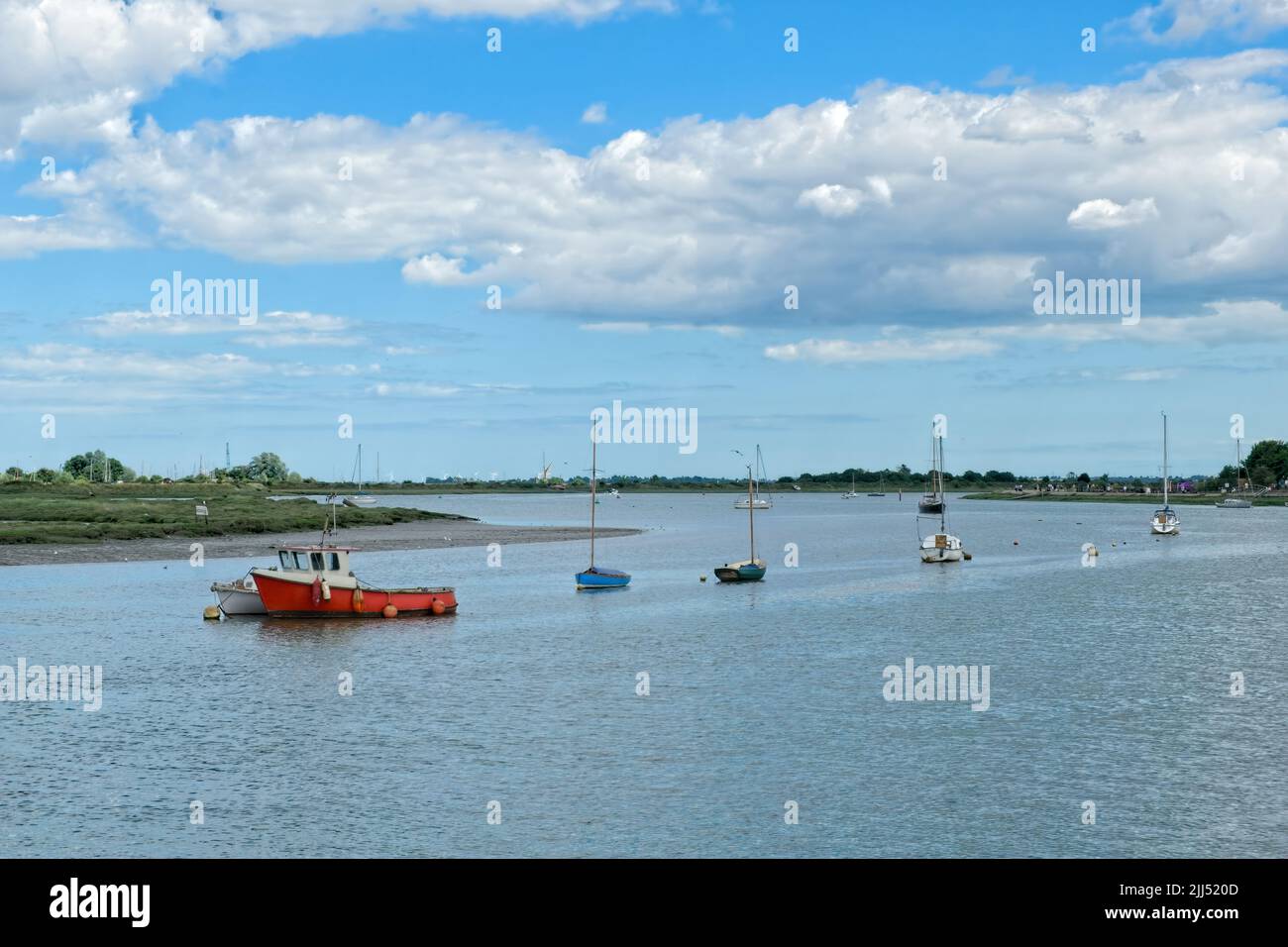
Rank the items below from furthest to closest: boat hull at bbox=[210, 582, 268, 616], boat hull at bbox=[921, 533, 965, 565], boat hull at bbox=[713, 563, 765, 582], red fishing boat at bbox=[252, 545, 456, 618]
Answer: boat hull at bbox=[921, 533, 965, 565]
boat hull at bbox=[713, 563, 765, 582]
boat hull at bbox=[210, 582, 268, 616]
red fishing boat at bbox=[252, 545, 456, 618]

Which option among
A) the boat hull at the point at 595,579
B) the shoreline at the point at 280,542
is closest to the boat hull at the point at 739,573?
the boat hull at the point at 595,579

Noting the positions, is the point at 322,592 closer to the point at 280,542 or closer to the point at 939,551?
the point at 280,542

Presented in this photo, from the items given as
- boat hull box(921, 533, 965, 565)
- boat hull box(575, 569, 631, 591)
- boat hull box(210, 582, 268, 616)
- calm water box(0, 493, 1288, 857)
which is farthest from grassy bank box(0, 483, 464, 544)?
boat hull box(921, 533, 965, 565)

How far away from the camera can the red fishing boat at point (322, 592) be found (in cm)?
7444

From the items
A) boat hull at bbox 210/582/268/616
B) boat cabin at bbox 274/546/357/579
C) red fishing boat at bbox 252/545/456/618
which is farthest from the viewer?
boat hull at bbox 210/582/268/616

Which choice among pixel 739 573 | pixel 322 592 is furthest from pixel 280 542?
pixel 322 592

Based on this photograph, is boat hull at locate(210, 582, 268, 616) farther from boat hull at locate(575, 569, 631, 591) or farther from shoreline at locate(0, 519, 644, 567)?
shoreline at locate(0, 519, 644, 567)

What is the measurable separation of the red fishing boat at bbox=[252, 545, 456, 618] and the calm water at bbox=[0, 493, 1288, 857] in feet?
4.18

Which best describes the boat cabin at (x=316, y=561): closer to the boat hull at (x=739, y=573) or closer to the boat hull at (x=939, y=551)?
the boat hull at (x=739, y=573)

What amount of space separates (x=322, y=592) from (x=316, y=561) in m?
2.10

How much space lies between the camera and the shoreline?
4473 inches
